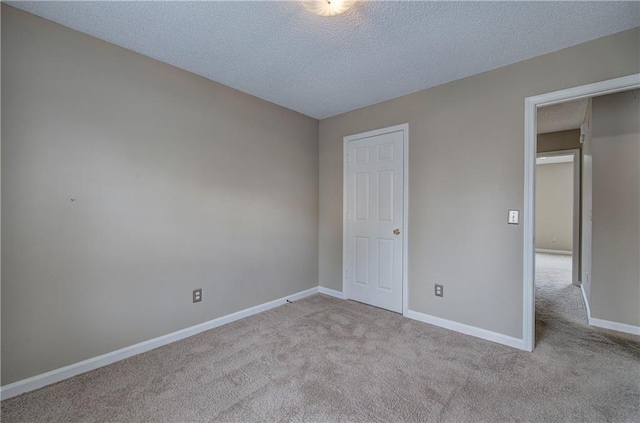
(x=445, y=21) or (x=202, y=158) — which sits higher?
(x=445, y=21)

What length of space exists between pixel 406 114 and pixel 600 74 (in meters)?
1.54

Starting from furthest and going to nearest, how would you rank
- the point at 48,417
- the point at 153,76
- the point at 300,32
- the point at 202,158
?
1. the point at 202,158
2. the point at 153,76
3. the point at 300,32
4. the point at 48,417

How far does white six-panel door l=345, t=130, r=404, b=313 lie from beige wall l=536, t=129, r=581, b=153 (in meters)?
3.22

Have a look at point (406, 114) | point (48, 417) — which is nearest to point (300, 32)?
point (406, 114)

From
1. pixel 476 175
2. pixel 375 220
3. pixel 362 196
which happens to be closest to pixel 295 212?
pixel 362 196

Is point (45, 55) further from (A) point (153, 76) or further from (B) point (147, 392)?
(B) point (147, 392)

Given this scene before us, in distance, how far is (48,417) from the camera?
1.61 meters

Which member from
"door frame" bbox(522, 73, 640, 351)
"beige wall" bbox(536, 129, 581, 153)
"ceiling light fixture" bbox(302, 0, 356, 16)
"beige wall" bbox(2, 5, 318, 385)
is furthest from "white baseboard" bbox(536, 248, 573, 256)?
"ceiling light fixture" bbox(302, 0, 356, 16)

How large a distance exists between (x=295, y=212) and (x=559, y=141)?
4.50 meters

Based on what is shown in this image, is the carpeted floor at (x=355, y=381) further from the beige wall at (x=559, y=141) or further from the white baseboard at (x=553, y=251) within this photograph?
the white baseboard at (x=553, y=251)

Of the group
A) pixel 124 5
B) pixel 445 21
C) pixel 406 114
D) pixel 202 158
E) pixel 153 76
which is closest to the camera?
pixel 124 5

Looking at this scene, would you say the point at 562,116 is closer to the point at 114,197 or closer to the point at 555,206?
the point at 555,206

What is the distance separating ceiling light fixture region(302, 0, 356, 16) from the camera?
5.62 feet

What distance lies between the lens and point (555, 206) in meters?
7.39
